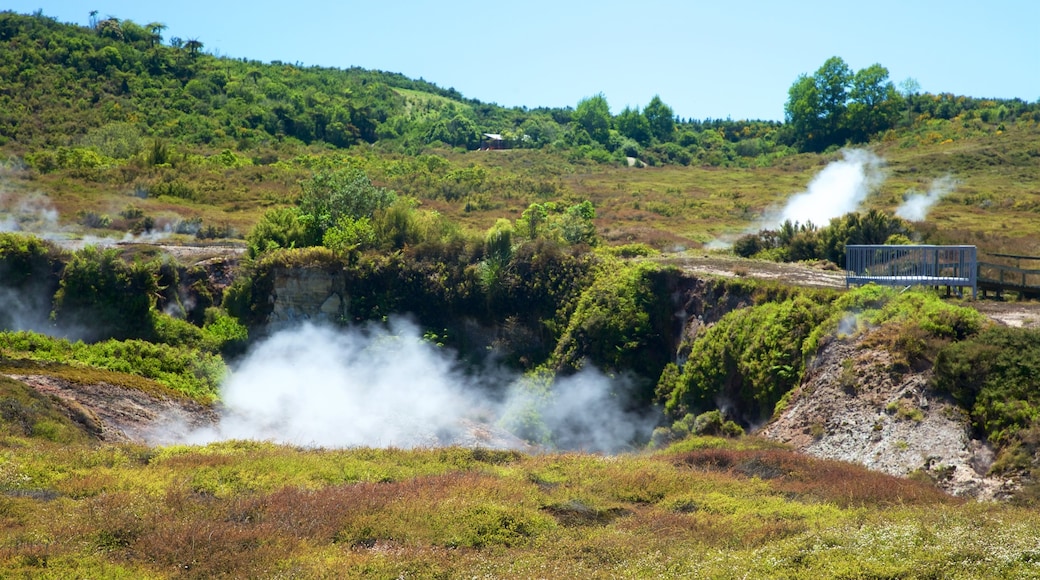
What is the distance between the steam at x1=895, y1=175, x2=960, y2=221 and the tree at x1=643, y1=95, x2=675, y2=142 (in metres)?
62.7

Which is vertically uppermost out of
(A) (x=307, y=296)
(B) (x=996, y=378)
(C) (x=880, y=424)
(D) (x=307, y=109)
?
(D) (x=307, y=109)

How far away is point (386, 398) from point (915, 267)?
593 inches

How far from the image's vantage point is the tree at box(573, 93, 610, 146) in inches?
4673

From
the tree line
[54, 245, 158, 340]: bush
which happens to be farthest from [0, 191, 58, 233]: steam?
the tree line

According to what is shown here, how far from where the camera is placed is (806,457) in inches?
767

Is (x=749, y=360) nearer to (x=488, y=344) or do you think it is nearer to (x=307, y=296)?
(x=488, y=344)

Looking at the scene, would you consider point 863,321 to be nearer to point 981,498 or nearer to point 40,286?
point 981,498

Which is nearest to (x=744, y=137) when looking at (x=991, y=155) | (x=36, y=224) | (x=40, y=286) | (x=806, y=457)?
(x=991, y=155)

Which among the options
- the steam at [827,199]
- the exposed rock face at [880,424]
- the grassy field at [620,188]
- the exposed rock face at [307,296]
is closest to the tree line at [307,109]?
the grassy field at [620,188]

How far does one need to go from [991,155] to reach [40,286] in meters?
62.2

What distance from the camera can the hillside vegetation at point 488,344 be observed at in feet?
43.8

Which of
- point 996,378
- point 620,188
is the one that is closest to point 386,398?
point 996,378

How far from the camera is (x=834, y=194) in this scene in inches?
2270

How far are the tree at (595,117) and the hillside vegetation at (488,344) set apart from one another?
33904mm
